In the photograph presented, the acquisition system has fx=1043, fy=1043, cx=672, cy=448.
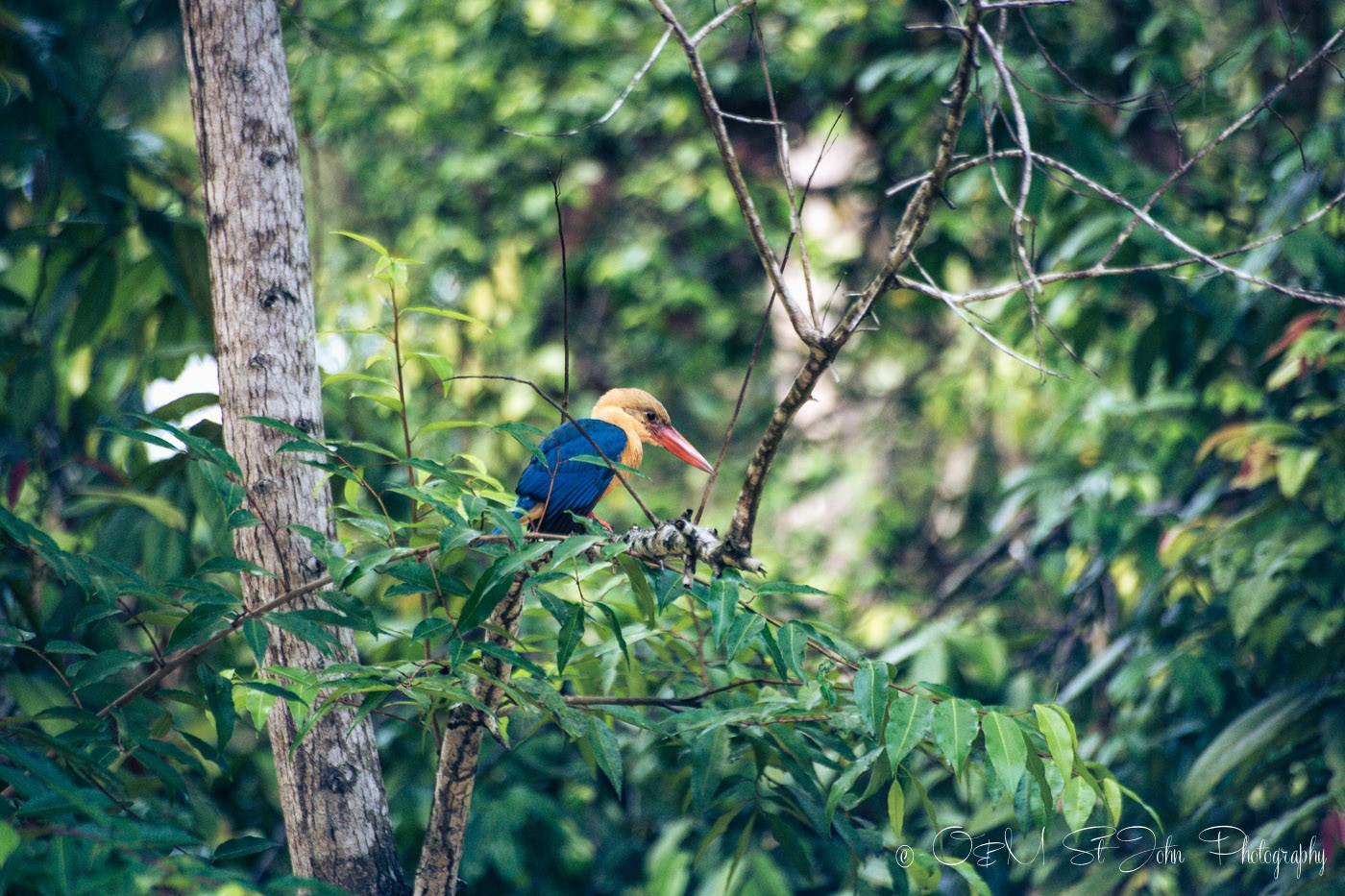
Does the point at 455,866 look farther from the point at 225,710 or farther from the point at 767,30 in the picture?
the point at 767,30

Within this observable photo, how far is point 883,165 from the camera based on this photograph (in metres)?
4.54

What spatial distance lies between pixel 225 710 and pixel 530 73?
4314mm

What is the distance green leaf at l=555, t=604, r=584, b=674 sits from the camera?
154 centimetres

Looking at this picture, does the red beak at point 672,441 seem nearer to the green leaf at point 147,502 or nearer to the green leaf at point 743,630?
the green leaf at point 147,502

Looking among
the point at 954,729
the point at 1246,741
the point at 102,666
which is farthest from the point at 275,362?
the point at 1246,741

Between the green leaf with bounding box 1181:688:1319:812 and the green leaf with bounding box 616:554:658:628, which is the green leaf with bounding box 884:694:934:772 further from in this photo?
the green leaf with bounding box 1181:688:1319:812

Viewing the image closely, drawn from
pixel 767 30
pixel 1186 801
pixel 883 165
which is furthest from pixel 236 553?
pixel 767 30

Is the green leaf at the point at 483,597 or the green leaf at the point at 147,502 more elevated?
the green leaf at the point at 147,502

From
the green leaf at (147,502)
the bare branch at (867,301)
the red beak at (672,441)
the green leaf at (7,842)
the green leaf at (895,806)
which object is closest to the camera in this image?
the green leaf at (7,842)

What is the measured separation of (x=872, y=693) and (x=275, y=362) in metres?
1.24

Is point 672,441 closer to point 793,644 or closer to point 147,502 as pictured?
point 147,502

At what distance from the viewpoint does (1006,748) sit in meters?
1.59

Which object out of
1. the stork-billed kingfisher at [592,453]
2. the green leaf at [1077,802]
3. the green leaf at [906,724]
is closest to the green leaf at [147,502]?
the stork-billed kingfisher at [592,453]

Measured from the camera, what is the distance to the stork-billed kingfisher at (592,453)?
10.2 ft
